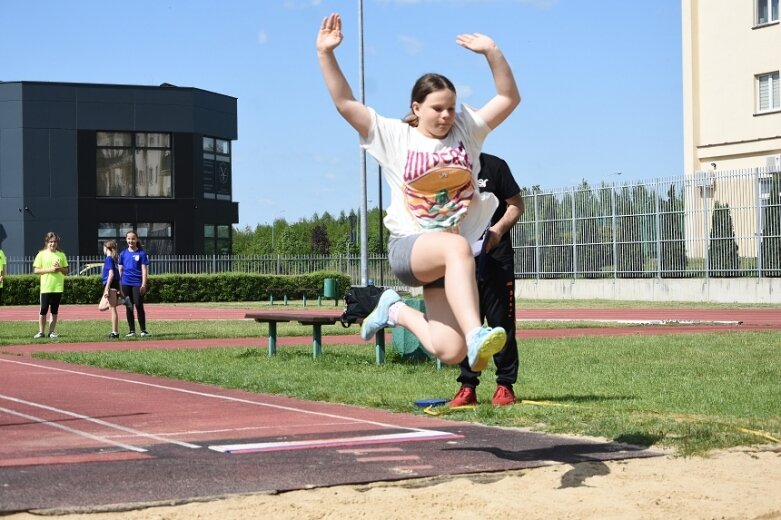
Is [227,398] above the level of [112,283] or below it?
below

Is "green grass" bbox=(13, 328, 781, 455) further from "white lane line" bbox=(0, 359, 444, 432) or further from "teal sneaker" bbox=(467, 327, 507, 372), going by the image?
"teal sneaker" bbox=(467, 327, 507, 372)

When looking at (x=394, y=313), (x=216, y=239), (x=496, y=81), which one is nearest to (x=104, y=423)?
(x=394, y=313)

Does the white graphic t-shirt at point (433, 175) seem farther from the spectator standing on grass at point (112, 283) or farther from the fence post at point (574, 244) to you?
the fence post at point (574, 244)

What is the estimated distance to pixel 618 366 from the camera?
47.0ft

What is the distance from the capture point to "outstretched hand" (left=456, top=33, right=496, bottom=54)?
7.29 metres

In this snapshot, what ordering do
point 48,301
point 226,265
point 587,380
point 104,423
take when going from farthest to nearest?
point 226,265, point 48,301, point 587,380, point 104,423

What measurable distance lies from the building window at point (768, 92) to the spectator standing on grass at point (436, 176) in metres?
37.2

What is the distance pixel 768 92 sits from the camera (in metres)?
42.6

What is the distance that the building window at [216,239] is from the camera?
56.4 m

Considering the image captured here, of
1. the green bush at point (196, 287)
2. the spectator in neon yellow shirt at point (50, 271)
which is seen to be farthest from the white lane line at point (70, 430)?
the green bush at point (196, 287)

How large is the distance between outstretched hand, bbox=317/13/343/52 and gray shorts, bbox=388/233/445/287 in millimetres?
1218

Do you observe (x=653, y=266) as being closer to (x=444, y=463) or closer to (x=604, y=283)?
(x=604, y=283)

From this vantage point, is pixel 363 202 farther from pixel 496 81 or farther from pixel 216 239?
pixel 496 81

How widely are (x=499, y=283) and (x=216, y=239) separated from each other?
47.7 meters
